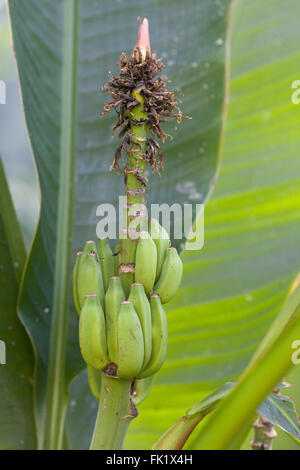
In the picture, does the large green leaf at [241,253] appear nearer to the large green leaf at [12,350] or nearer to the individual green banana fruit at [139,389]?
the large green leaf at [12,350]

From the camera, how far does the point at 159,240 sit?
0.51 m

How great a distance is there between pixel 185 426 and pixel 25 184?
945mm

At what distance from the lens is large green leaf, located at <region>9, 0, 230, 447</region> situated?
0.77 meters

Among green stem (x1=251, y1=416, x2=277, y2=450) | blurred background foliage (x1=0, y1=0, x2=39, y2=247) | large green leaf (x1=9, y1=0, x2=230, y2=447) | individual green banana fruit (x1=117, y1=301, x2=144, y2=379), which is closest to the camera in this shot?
individual green banana fruit (x1=117, y1=301, x2=144, y2=379)

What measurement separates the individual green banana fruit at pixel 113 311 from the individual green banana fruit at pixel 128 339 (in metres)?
0.01

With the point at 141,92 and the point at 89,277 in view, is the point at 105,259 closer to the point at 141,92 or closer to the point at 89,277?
the point at 89,277

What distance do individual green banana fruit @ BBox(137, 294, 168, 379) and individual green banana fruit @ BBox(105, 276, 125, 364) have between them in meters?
0.04

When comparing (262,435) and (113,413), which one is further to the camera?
(262,435)

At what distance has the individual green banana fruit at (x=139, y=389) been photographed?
0.49 metres

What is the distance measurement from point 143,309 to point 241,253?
0.46 metres

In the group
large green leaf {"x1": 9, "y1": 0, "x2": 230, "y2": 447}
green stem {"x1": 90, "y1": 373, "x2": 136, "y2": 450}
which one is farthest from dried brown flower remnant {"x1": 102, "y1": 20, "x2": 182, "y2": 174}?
large green leaf {"x1": 9, "y1": 0, "x2": 230, "y2": 447}

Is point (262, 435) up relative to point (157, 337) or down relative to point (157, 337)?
down

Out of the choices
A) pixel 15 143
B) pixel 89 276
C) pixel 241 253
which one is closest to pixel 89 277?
pixel 89 276

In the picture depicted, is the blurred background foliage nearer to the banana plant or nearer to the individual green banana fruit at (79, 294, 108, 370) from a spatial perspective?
the banana plant
